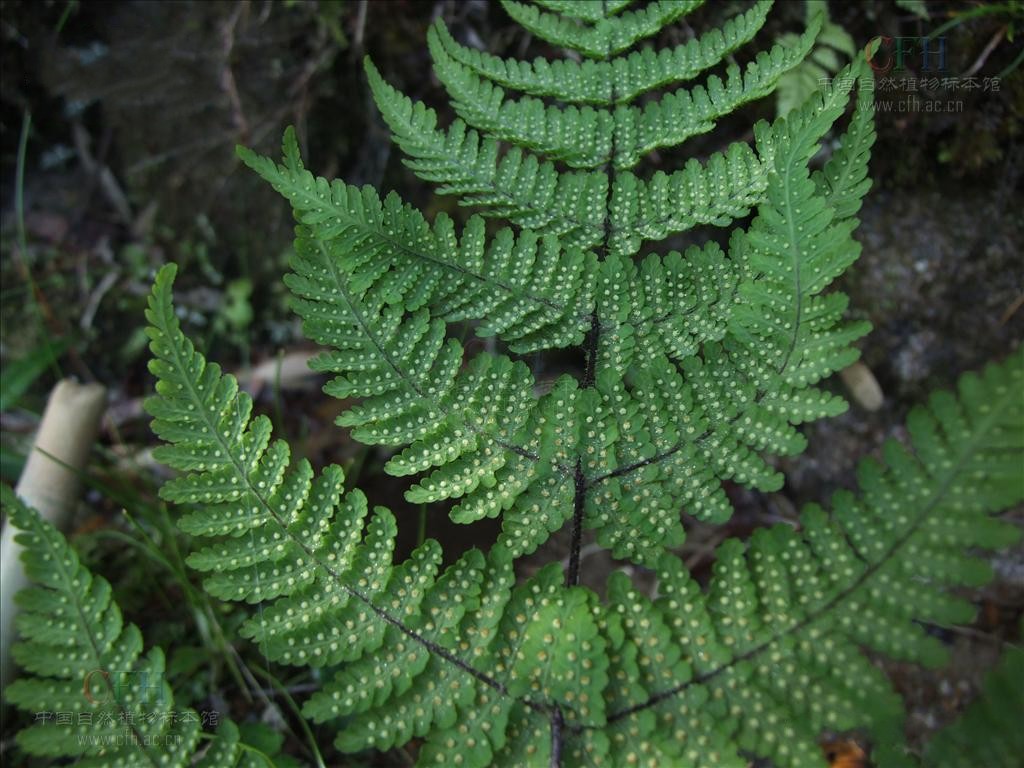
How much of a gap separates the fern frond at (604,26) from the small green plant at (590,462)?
0.31ft

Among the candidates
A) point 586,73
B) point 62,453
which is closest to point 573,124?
point 586,73

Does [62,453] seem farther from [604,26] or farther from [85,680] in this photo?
[604,26]

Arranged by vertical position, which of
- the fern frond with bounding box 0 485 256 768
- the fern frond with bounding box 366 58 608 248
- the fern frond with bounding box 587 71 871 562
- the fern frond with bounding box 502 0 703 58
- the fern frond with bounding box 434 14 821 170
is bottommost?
the fern frond with bounding box 0 485 256 768

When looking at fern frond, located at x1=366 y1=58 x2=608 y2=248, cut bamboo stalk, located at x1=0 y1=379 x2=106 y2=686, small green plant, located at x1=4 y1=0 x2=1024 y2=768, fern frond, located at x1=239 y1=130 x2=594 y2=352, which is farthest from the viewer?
cut bamboo stalk, located at x1=0 y1=379 x2=106 y2=686

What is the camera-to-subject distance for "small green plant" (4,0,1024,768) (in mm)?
1425

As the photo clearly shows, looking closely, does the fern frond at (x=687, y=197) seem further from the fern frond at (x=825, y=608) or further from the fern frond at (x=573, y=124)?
the fern frond at (x=825, y=608)

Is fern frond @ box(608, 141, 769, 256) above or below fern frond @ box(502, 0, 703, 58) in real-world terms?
below

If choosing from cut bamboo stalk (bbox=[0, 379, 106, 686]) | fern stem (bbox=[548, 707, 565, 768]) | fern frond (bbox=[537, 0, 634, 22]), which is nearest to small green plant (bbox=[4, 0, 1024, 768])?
fern stem (bbox=[548, 707, 565, 768])

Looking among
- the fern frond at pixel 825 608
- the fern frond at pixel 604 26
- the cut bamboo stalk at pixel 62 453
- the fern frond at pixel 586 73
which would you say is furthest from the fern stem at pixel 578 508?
the cut bamboo stalk at pixel 62 453

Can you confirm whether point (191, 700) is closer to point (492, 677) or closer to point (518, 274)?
point (492, 677)

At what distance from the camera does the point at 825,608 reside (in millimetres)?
1429

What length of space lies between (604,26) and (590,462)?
103 cm

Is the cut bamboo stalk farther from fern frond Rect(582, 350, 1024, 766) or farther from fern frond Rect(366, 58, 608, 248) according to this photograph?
fern frond Rect(582, 350, 1024, 766)

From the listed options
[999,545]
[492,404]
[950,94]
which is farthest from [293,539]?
[950,94]
